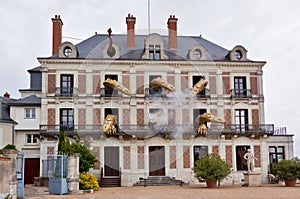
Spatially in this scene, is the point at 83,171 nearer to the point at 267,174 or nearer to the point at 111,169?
the point at 111,169

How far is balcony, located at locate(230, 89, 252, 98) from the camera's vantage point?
28844mm

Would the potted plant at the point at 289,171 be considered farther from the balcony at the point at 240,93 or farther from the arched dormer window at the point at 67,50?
the arched dormer window at the point at 67,50

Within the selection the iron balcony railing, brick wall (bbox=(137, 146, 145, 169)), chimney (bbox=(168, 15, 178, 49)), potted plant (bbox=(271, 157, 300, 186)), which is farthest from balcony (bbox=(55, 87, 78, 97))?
potted plant (bbox=(271, 157, 300, 186))

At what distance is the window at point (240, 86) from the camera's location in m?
29.1

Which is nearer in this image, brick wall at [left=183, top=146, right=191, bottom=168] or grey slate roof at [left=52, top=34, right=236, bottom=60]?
brick wall at [left=183, top=146, right=191, bottom=168]

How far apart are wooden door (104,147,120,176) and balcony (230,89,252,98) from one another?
920cm

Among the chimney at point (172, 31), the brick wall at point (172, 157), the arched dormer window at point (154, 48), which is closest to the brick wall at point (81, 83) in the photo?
the arched dormer window at point (154, 48)

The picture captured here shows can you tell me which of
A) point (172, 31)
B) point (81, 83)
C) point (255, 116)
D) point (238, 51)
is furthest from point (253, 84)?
point (81, 83)

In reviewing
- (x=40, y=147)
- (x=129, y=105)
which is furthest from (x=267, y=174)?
(x=40, y=147)

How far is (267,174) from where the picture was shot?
2831cm

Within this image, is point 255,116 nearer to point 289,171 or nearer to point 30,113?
point 289,171

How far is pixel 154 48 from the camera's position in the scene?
94.6ft

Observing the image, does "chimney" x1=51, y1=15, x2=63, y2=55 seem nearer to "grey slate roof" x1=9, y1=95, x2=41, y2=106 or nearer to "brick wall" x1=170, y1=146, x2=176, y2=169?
"grey slate roof" x1=9, y1=95, x2=41, y2=106

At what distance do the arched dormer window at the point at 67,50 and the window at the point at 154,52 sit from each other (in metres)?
5.30
